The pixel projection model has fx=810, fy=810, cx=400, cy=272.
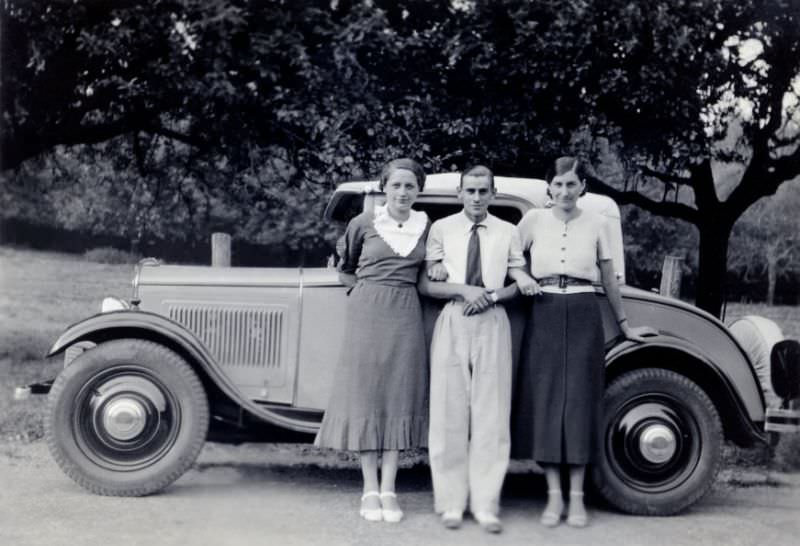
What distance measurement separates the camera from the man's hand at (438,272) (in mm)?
3939

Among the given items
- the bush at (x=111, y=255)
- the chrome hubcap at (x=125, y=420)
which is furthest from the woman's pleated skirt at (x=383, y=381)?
the bush at (x=111, y=255)

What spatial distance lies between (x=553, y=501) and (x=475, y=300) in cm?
106

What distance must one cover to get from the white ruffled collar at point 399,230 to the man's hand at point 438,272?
14 centimetres

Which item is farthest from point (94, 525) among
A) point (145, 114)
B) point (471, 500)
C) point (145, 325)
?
point (145, 114)

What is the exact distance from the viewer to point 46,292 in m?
7.45

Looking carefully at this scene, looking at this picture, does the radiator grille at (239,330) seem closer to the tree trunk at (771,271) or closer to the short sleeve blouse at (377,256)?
the short sleeve blouse at (377,256)

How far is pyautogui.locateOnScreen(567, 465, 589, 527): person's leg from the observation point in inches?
153

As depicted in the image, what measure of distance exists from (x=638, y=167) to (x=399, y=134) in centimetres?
226

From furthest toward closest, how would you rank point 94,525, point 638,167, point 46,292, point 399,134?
1. point 46,292
2. point 638,167
3. point 399,134
4. point 94,525

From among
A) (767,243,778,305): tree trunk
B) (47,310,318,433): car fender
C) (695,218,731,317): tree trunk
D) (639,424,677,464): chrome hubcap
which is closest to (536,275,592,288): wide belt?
(639,424,677,464): chrome hubcap

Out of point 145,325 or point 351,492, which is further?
point 351,492

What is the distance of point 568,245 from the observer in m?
3.98

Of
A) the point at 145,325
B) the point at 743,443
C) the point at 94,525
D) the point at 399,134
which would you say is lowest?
the point at 94,525

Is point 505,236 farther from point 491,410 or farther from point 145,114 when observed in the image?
point 145,114
